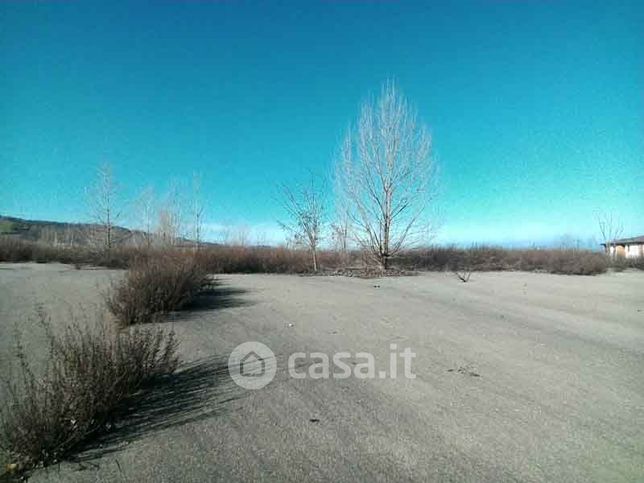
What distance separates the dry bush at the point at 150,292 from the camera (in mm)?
5328

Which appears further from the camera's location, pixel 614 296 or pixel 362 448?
pixel 614 296

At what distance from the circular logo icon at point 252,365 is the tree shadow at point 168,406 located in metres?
0.10

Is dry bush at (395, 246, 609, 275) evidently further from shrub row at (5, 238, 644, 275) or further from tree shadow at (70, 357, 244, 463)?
tree shadow at (70, 357, 244, 463)

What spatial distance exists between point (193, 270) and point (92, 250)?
14.2m

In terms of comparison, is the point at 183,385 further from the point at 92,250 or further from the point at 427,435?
the point at 92,250

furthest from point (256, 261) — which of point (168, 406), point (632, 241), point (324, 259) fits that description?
point (632, 241)

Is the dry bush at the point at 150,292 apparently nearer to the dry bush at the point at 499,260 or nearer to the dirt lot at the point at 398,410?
the dirt lot at the point at 398,410

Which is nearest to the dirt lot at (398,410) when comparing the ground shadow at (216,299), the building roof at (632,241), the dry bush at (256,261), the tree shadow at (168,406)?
the tree shadow at (168,406)

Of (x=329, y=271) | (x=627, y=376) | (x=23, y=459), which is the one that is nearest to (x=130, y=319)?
(x=23, y=459)

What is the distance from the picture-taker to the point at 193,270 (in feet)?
25.0

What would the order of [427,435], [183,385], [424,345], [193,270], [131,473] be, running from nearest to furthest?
[131,473], [427,435], [183,385], [424,345], [193,270]

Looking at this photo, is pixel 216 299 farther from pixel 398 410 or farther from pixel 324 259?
pixel 324 259

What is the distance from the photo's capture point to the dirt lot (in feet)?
7.09

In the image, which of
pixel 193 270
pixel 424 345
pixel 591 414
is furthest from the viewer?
pixel 193 270
